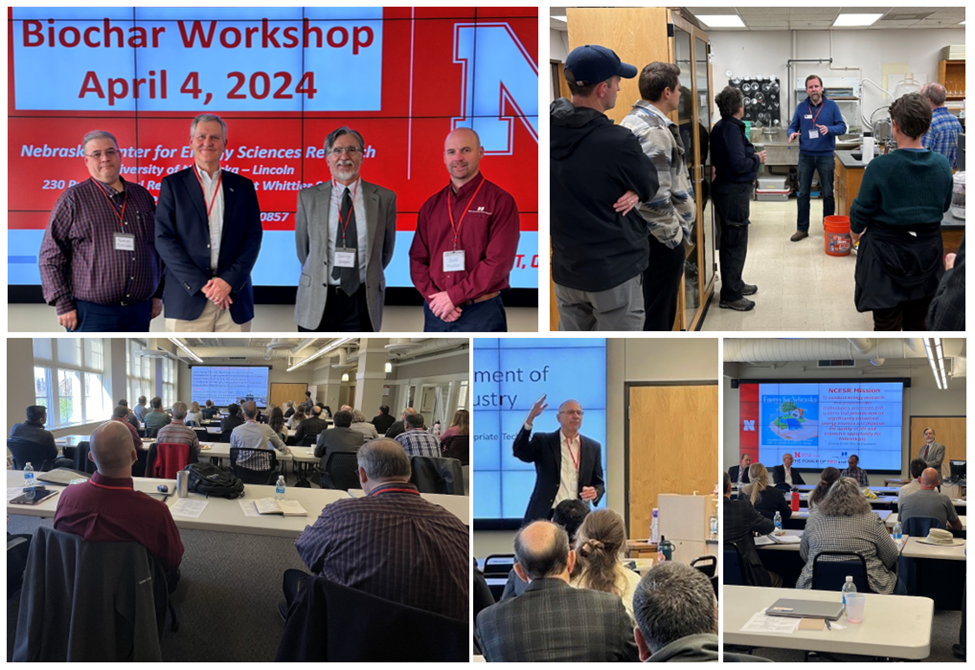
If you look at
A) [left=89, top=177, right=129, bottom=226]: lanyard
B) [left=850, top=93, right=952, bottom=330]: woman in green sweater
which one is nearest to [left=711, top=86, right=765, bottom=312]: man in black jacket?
[left=850, top=93, right=952, bottom=330]: woman in green sweater

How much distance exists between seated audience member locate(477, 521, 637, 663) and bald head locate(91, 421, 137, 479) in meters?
1.32

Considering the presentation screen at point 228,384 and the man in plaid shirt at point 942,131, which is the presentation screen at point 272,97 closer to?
the presentation screen at point 228,384

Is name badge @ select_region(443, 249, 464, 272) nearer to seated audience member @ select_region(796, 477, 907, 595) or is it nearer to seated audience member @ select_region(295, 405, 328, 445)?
seated audience member @ select_region(295, 405, 328, 445)

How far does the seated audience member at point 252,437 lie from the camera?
2797 mm

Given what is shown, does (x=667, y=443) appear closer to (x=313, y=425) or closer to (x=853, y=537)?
(x=853, y=537)

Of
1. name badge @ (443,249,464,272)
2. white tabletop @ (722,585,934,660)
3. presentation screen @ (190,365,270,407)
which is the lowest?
white tabletop @ (722,585,934,660)

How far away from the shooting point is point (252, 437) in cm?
280

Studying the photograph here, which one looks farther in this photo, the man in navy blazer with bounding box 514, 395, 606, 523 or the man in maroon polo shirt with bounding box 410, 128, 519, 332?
the man in maroon polo shirt with bounding box 410, 128, 519, 332

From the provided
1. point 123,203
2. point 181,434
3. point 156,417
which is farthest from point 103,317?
point 181,434

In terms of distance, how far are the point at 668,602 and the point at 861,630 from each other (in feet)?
2.48

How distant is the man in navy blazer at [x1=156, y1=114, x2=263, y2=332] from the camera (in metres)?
3.00

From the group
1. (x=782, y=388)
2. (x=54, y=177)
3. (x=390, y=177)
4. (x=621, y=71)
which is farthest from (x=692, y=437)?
(x=54, y=177)

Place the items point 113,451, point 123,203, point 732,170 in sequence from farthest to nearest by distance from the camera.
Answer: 1. point 732,170
2. point 123,203
3. point 113,451

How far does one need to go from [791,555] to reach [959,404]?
30.0 inches
